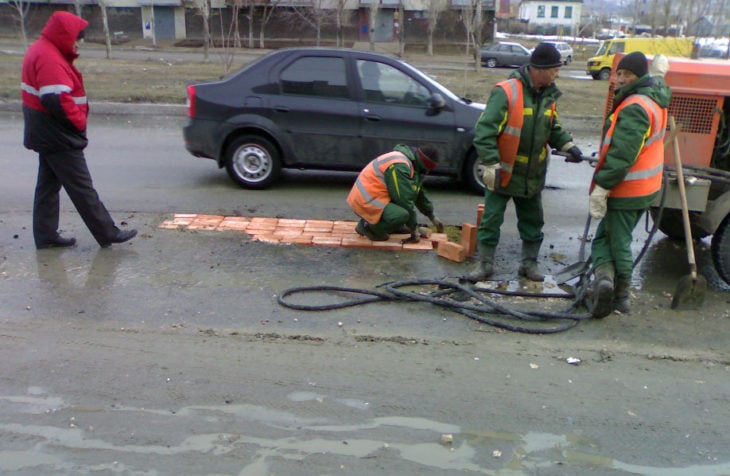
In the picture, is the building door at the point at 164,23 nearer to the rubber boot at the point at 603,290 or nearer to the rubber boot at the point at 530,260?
the rubber boot at the point at 530,260

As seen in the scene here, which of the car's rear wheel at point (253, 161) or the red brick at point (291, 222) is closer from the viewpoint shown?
the red brick at point (291, 222)

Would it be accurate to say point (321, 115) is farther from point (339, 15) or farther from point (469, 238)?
point (339, 15)

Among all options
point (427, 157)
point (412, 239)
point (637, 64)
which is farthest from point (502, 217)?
point (637, 64)

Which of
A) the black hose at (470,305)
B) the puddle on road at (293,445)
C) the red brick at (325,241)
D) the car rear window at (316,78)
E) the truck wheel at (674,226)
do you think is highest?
the car rear window at (316,78)

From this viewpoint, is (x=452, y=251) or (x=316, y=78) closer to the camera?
(x=452, y=251)

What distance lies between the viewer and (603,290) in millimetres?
4938

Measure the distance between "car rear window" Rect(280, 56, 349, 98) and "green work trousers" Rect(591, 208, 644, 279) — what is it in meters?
4.15

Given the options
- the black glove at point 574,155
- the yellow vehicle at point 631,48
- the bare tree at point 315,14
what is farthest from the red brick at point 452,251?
the bare tree at point 315,14

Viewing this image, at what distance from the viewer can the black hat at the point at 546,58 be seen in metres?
5.29

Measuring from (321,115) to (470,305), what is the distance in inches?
152

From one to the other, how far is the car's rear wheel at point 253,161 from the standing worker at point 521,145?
133 inches

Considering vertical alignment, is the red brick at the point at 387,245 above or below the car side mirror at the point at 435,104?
below

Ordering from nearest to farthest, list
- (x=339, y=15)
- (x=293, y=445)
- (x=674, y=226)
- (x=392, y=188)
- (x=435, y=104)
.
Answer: (x=293, y=445), (x=392, y=188), (x=674, y=226), (x=435, y=104), (x=339, y=15)

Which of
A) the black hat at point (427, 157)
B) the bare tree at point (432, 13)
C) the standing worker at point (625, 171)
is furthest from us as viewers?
the bare tree at point (432, 13)
